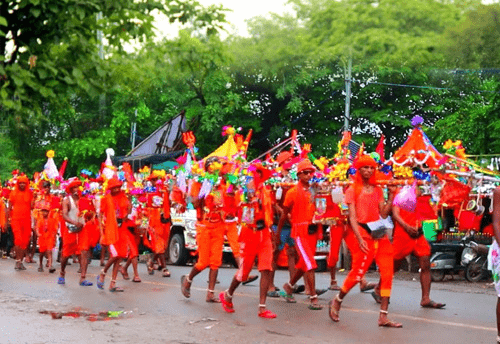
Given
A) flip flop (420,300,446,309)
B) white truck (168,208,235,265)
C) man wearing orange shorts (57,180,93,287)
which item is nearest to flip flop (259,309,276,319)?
flip flop (420,300,446,309)

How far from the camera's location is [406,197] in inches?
406

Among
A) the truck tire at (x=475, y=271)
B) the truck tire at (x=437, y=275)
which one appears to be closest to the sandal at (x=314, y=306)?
the truck tire at (x=475, y=271)

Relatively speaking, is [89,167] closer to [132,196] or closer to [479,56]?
[479,56]

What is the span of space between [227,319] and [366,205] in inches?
78.4

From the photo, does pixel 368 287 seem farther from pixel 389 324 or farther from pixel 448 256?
pixel 389 324

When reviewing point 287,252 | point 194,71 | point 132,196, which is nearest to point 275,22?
point 132,196

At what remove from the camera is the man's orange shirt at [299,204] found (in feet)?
37.1

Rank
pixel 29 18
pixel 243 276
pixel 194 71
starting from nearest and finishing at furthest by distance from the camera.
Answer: pixel 29 18
pixel 194 71
pixel 243 276

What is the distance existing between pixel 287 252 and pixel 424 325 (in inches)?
126

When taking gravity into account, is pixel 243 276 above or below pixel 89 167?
below

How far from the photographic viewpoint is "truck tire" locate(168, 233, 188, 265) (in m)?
21.1

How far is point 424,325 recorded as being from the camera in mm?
9992

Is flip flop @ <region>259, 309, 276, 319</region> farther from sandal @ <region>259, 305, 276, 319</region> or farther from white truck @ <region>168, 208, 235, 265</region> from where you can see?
white truck @ <region>168, 208, 235, 265</region>

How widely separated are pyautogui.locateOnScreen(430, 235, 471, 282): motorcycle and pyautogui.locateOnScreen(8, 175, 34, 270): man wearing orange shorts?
27.8 ft
